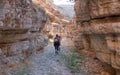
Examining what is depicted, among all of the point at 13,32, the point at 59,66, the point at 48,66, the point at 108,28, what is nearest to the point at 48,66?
the point at 48,66

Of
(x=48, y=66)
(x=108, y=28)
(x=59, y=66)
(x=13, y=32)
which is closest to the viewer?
(x=108, y=28)

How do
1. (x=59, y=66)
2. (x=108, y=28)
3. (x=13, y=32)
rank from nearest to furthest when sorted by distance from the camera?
(x=108, y=28) → (x=13, y=32) → (x=59, y=66)

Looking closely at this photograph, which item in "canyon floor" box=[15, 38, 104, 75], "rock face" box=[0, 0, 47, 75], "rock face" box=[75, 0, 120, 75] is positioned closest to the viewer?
"rock face" box=[75, 0, 120, 75]

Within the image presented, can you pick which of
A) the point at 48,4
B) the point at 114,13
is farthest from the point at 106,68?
the point at 48,4

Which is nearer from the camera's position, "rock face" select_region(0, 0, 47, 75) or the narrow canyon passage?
"rock face" select_region(0, 0, 47, 75)

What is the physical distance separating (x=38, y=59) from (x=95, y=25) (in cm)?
533

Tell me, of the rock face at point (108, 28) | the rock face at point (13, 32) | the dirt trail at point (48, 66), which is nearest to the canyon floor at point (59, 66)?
the dirt trail at point (48, 66)

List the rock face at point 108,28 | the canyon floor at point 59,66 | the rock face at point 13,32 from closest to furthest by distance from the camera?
the rock face at point 108,28
the rock face at point 13,32
the canyon floor at point 59,66

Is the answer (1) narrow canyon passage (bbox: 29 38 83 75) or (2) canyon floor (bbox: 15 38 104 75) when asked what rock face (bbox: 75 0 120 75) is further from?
(1) narrow canyon passage (bbox: 29 38 83 75)

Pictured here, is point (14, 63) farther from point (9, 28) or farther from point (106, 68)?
point (106, 68)

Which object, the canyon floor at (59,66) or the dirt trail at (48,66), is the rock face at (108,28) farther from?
the dirt trail at (48,66)

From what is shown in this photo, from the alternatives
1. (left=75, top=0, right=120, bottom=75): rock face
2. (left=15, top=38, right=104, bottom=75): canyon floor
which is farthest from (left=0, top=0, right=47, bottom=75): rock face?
(left=75, top=0, right=120, bottom=75): rock face

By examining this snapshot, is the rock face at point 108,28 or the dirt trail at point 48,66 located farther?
the dirt trail at point 48,66

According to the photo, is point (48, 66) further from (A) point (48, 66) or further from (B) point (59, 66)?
(B) point (59, 66)
